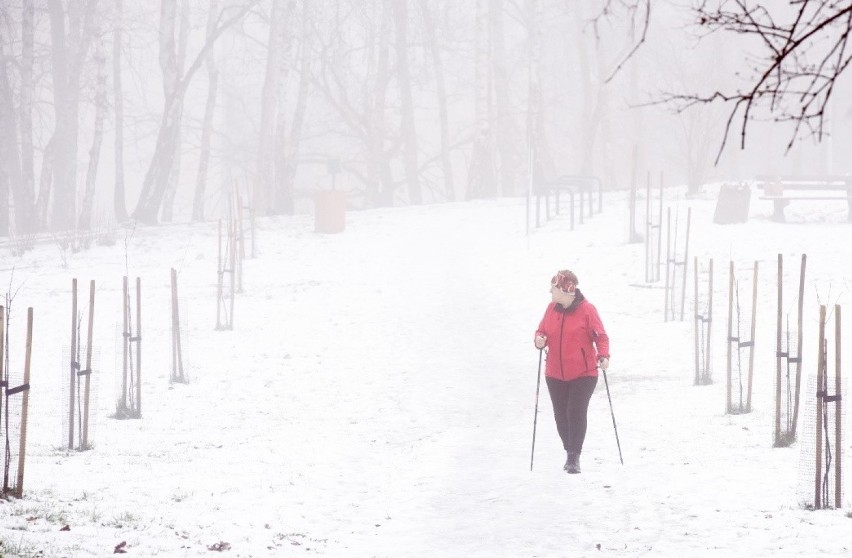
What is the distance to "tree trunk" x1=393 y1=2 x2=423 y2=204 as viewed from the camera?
3359cm

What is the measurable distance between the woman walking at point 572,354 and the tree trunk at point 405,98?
1055 inches

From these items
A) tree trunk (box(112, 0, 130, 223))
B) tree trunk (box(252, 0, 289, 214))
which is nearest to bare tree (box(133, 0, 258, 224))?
tree trunk (box(112, 0, 130, 223))

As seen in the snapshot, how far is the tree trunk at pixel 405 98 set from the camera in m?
33.6

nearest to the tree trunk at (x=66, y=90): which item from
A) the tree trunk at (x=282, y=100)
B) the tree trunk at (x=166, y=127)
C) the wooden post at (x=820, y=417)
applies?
the tree trunk at (x=166, y=127)

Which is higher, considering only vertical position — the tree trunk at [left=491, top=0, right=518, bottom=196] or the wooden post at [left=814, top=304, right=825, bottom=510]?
the tree trunk at [left=491, top=0, right=518, bottom=196]

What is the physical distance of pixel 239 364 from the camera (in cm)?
1373

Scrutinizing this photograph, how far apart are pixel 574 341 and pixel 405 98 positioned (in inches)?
1139

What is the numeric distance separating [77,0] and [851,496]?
2679cm

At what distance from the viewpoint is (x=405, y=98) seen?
36031 mm

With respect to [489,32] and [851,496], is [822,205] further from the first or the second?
[851,496]

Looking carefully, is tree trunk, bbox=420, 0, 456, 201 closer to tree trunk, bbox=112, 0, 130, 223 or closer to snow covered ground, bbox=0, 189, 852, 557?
tree trunk, bbox=112, 0, 130, 223

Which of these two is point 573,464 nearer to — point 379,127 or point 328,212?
point 328,212

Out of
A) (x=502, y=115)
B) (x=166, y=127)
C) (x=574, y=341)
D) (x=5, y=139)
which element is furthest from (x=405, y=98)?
(x=574, y=341)

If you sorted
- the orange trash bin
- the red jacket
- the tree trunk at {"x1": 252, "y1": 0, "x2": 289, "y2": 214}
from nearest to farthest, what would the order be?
the red jacket → the orange trash bin → the tree trunk at {"x1": 252, "y1": 0, "x2": 289, "y2": 214}
